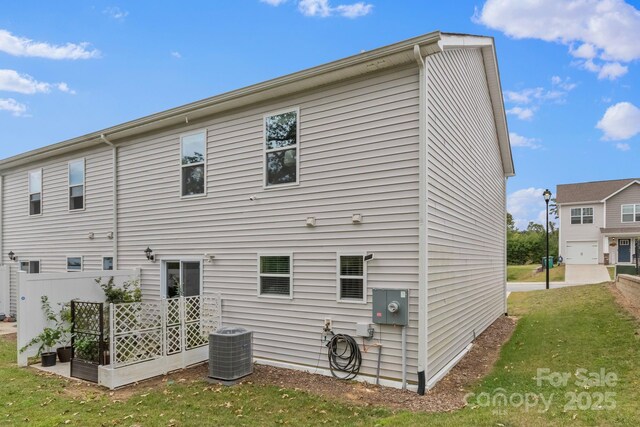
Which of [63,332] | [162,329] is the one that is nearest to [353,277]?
[162,329]

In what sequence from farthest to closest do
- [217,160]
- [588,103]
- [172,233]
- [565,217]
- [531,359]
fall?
[565,217] < [588,103] < [172,233] < [217,160] < [531,359]

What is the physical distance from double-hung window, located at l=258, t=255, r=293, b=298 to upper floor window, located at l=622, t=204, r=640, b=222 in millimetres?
33379

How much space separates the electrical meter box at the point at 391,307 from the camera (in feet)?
19.7

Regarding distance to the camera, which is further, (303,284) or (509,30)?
(509,30)

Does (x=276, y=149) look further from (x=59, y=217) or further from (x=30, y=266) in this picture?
(x=30, y=266)

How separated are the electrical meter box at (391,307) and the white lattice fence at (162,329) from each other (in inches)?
142

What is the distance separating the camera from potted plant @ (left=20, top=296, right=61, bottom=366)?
25.6 ft

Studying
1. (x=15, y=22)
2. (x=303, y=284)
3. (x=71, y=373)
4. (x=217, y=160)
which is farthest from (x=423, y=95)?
(x=15, y=22)

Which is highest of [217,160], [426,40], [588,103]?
[588,103]

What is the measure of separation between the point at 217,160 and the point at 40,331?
195 inches

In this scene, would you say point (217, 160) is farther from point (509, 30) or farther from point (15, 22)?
point (509, 30)

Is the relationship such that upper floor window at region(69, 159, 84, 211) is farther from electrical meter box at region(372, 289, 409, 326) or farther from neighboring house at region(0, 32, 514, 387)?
electrical meter box at region(372, 289, 409, 326)

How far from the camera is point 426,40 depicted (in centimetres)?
573

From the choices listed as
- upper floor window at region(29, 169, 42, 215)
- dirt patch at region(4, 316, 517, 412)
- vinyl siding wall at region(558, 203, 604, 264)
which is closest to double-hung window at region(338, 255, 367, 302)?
dirt patch at region(4, 316, 517, 412)
